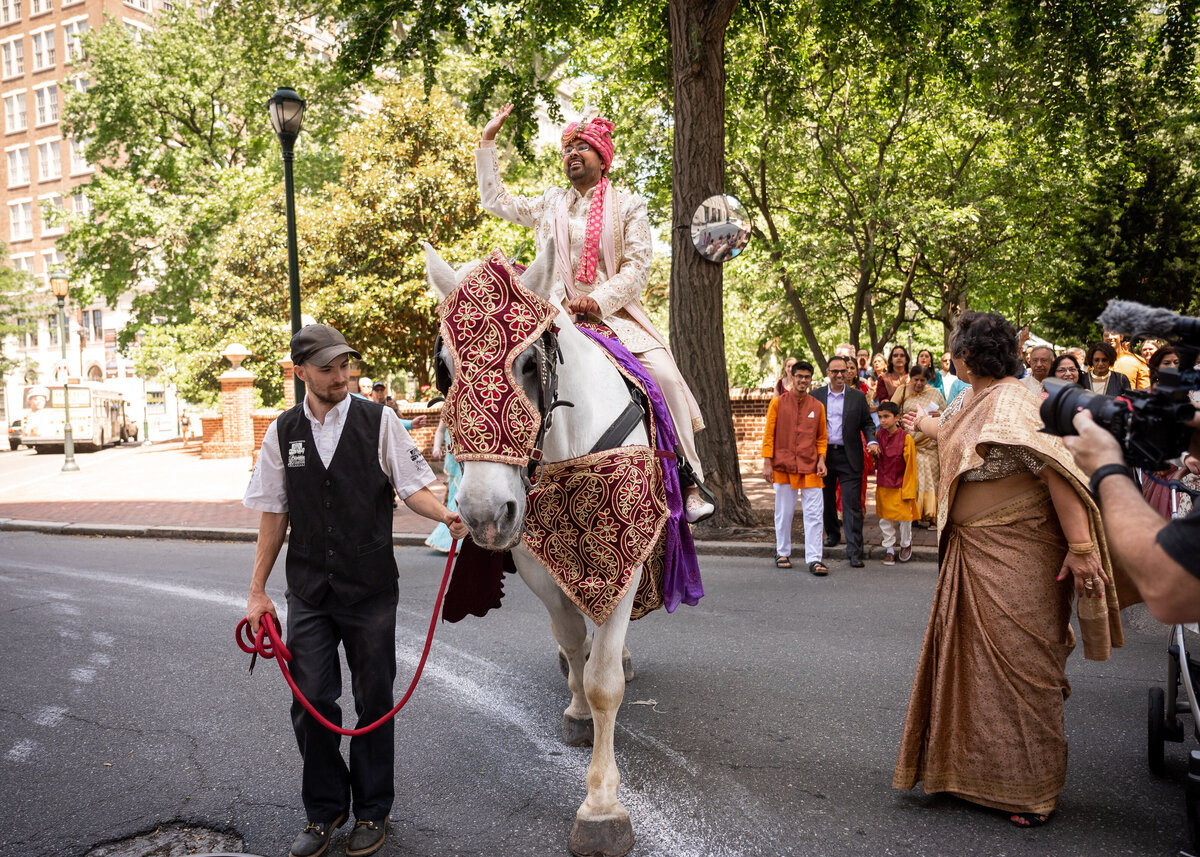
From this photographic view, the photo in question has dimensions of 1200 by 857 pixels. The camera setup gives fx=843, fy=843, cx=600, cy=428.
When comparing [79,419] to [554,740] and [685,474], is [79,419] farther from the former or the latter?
[685,474]

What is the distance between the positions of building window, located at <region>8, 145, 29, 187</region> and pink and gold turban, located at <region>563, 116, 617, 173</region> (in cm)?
5765

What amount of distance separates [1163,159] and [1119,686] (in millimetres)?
20608

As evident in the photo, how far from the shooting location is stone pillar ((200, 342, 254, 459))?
23.7m

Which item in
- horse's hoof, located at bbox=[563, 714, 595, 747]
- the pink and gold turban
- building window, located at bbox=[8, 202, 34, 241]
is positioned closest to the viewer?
horse's hoof, located at bbox=[563, 714, 595, 747]

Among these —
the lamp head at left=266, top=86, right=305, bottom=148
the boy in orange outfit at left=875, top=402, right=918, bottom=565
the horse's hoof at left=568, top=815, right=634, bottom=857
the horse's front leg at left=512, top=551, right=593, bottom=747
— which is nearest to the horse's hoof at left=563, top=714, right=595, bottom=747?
the horse's front leg at left=512, top=551, right=593, bottom=747

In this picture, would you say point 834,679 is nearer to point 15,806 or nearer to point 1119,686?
point 1119,686

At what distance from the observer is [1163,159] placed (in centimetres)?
2058

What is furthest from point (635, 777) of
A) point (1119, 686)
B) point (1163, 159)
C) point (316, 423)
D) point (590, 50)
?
point (1163, 159)

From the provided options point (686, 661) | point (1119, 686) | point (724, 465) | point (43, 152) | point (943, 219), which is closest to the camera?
point (1119, 686)

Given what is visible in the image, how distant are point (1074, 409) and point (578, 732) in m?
3.05

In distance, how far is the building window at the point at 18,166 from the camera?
49.6 meters

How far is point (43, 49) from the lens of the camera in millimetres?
47656

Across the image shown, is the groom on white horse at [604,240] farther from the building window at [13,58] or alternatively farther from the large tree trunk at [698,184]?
the building window at [13,58]

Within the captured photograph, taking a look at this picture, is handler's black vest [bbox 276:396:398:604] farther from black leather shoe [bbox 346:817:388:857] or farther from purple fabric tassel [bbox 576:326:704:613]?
purple fabric tassel [bbox 576:326:704:613]
